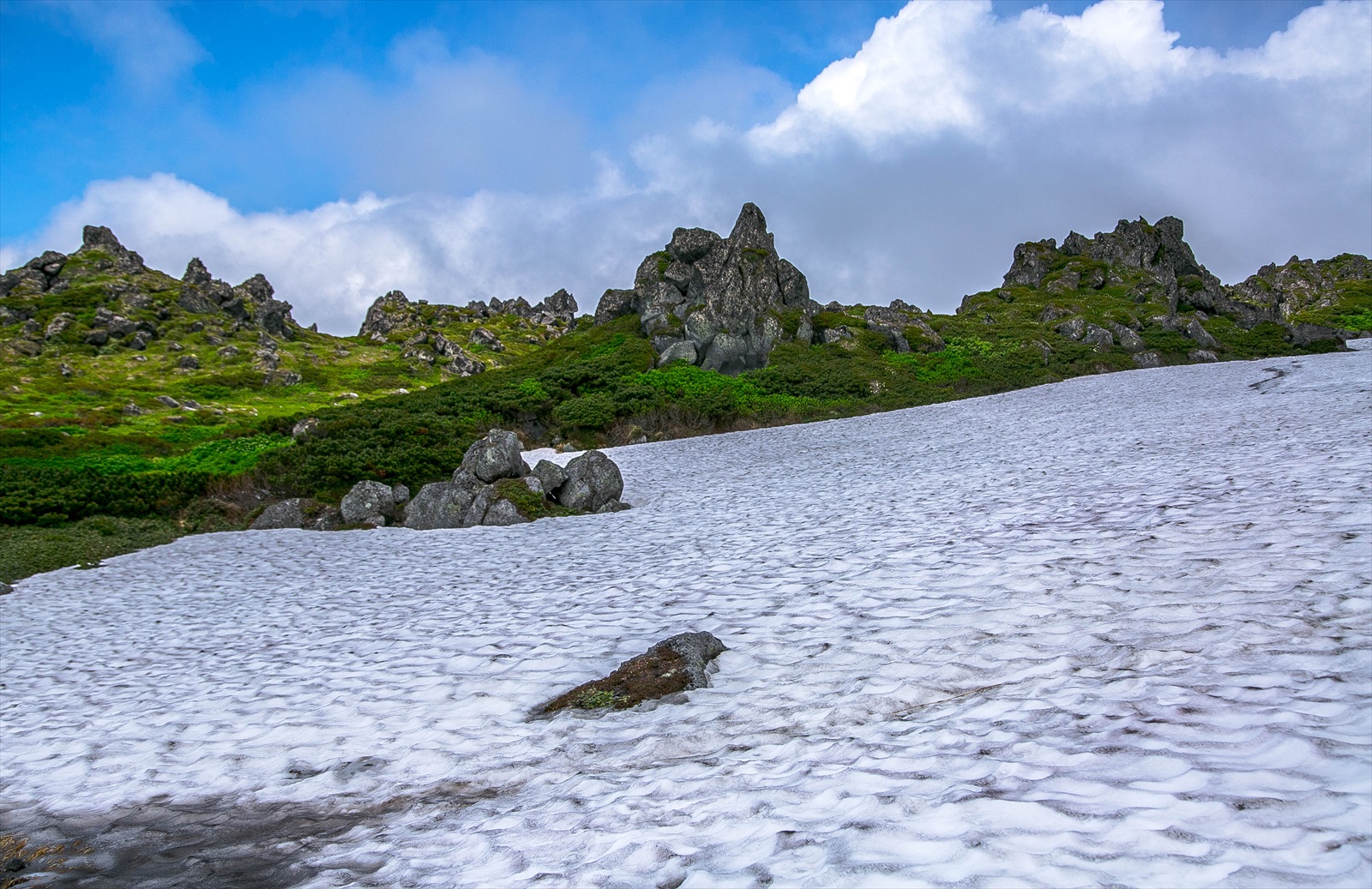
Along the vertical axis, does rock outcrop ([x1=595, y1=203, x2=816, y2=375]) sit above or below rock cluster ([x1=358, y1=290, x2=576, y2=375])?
below

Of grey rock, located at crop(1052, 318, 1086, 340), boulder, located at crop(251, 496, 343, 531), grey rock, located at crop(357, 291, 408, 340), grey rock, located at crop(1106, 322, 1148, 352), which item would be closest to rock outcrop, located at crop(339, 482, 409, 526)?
boulder, located at crop(251, 496, 343, 531)

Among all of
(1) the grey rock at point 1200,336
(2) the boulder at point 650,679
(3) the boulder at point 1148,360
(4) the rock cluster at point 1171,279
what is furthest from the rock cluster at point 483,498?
(1) the grey rock at point 1200,336

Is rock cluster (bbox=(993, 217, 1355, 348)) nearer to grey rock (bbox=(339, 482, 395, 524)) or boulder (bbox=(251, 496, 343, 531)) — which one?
grey rock (bbox=(339, 482, 395, 524))

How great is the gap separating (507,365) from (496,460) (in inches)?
1654

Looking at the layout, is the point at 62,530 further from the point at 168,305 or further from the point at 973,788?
the point at 168,305

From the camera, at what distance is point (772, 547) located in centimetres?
1377

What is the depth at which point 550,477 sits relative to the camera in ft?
74.9

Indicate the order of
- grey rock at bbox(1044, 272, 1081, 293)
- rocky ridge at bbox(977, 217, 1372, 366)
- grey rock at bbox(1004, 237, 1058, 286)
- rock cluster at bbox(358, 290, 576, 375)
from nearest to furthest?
rocky ridge at bbox(977, 217, 1372, 366)
grey rock at bbox(1044, 272, 1081, 293)
grey rock at bbox(1004, 237, 1058, 286)
rock cluster at bbox(358, 290, 576, 375)

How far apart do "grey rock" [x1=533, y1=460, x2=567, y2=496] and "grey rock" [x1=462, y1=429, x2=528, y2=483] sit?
0.92 metres

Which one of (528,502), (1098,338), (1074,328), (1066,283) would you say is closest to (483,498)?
(528,502)

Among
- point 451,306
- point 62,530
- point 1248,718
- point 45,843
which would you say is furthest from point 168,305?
point 1248,718

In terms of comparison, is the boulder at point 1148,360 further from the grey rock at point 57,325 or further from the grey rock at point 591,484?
the grey rock at point 57,325

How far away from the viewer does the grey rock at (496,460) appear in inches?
917

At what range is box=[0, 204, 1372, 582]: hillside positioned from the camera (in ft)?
83.5
